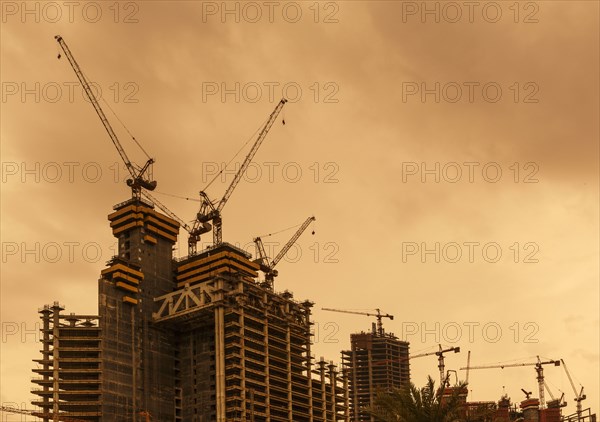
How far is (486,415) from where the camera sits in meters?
85.8

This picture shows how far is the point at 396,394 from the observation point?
268ft

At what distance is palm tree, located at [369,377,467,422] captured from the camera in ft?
265

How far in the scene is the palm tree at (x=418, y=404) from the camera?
8062cm

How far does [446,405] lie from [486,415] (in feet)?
18.9

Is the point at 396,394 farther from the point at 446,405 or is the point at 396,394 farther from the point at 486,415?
the point at 486,415

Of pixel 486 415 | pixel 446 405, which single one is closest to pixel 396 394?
pixel 446 405

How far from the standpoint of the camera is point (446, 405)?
270ft

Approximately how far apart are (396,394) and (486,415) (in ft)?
33.3

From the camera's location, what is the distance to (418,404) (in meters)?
80.6
